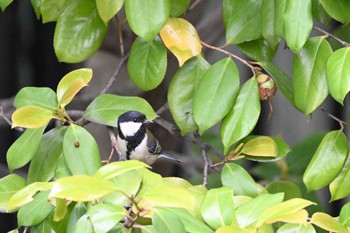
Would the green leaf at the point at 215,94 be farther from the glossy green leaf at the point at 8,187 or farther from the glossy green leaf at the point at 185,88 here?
the glossy green leaf at the point at 8,187

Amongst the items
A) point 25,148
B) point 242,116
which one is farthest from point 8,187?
point 242,116

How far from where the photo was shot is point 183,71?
161 centimetres

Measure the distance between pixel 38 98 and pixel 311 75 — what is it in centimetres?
54

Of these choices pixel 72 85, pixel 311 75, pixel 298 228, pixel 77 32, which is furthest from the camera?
pixel 77 32

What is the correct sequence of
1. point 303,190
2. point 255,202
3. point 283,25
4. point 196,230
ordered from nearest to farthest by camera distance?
point 196,230 < point 255,202 < point 283,25 < point 303,190

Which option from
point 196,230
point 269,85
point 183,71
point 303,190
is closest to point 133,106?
point 183,71

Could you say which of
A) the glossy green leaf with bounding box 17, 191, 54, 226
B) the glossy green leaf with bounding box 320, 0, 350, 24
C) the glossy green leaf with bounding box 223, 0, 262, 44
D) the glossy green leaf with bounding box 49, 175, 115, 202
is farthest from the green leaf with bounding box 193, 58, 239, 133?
the glossy green leaf with bounding box 49, 175, 115, 202

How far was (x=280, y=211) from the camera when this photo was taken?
114cm

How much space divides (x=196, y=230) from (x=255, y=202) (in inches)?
6.4

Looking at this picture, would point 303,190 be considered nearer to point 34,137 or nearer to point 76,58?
point 76,58

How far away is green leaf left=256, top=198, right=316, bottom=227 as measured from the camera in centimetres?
113

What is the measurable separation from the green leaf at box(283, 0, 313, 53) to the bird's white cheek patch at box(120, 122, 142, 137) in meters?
0.45

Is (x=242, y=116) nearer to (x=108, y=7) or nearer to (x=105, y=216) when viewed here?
(x=108, y=7)

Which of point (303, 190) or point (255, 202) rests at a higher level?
point (255, 202)
